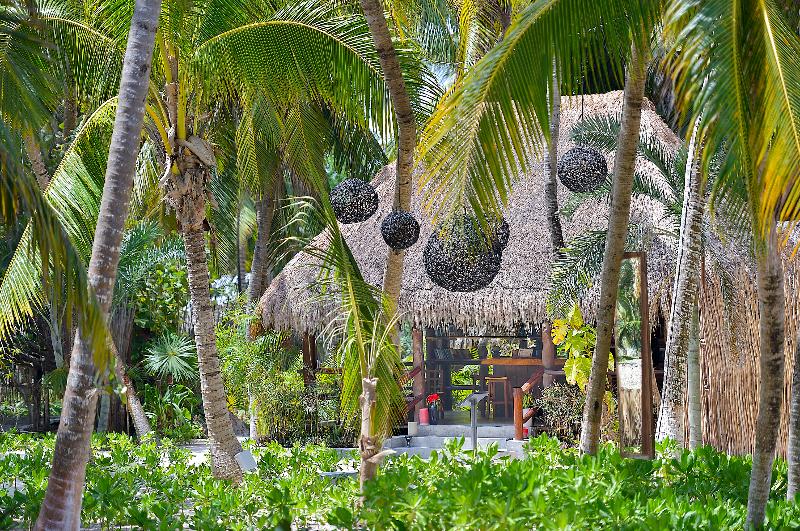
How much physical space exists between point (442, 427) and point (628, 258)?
732cm

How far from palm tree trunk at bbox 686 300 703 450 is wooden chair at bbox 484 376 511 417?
6.22m

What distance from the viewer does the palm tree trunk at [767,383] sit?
4711 mm

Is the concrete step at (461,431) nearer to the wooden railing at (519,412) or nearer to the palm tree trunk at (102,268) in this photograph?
the wooden railing at (519,412)

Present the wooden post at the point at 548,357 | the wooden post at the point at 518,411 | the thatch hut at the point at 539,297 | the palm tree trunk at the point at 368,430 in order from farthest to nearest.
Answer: the wooden post at the point at 548,357 < the wooden post at the point at 518,411 < the thatch hut at the point at 539,297 < the palm tree trunk at the point at 368,430

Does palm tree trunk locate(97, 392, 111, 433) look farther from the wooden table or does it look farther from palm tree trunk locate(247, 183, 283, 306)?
the wooden table

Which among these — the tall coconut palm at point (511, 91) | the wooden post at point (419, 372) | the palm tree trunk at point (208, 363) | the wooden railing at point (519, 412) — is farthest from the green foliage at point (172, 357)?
the tall coconut palm at point (511, 91)

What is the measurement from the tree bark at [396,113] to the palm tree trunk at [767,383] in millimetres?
2887

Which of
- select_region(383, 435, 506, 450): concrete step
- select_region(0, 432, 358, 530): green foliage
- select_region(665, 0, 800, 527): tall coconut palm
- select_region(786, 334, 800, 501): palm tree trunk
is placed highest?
select_region(665, 0, 800, 527): tall coconut palm

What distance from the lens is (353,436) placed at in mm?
13422

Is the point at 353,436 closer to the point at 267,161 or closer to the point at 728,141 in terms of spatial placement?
the point at 267,161

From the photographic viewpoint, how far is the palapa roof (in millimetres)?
12346

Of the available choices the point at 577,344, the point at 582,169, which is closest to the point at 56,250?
the point at 582,169

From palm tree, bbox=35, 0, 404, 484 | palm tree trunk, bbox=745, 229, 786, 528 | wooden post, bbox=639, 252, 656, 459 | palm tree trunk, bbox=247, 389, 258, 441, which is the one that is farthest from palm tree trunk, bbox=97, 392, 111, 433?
palm tree trunk, bbox=745, 229, 786, 528

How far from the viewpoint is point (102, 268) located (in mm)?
5273
